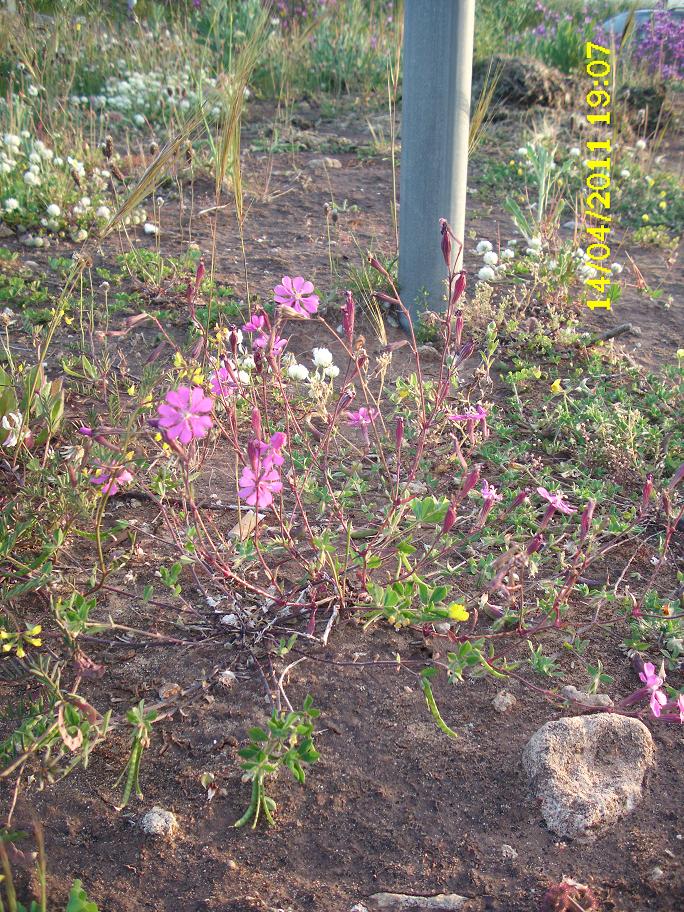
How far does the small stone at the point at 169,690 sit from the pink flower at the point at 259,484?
0.52m

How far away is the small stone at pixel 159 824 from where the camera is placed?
1.61 m

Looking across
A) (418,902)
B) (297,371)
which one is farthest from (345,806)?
(297,371)

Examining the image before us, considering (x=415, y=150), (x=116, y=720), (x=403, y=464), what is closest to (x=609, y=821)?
(x=116, y=720)

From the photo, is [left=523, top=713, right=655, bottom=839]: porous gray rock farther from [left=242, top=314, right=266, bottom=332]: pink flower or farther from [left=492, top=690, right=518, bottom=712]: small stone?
[left=242, top=314, right=266, bottom=332]: pink flower

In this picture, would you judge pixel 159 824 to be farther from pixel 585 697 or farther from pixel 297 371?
pixel 297 371

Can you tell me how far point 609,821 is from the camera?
166cm

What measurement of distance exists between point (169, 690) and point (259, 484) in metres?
0.59

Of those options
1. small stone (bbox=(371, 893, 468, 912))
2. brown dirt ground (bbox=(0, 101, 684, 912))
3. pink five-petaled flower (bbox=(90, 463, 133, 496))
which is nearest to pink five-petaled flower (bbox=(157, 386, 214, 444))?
pink five-petaled flower (bbox=(90, 463, 133, 496))

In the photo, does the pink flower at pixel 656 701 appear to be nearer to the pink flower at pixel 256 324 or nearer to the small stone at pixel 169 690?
the small stone at pixel 169 690

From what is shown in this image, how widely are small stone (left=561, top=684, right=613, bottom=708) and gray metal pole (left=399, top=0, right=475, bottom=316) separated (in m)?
1.88

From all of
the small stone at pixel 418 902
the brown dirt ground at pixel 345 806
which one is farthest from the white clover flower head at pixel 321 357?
the small stone at pixel 418 902

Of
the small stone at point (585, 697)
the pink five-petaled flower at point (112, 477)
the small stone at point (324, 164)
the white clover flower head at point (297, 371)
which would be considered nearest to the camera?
the pink five-petaled flower at point (112, 477)

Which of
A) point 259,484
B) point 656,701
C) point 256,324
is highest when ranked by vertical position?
point 256,324

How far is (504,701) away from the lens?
1.91 metres
